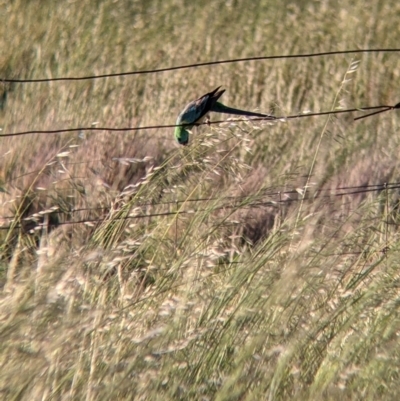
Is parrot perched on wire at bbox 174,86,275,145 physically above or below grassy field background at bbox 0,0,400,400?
above

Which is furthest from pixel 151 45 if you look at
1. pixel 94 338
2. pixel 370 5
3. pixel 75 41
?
pixel 94 338

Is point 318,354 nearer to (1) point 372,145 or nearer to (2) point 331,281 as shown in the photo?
(2) point 331,281

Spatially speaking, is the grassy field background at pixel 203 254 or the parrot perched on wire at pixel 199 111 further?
the parrot perched on wire at pixel 199 111

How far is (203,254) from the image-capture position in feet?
9.91

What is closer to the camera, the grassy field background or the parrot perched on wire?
the grassy field background

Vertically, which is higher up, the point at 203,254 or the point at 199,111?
the point at 199,111

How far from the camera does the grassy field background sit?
2502 millimetres

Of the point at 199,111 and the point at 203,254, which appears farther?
the point at 199,111

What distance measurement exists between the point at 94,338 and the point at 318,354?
1.99 feet

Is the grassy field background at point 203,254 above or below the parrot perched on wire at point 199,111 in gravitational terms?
below

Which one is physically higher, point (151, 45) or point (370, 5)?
point (370, 5)

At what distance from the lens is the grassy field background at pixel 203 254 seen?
8.21ft

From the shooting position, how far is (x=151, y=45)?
855 centimetres

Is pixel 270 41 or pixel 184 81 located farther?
pixel 270 41
